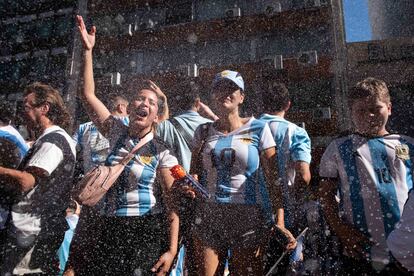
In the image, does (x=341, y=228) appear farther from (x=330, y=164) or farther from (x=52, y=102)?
(x=52, y=102)

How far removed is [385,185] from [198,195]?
1178mm

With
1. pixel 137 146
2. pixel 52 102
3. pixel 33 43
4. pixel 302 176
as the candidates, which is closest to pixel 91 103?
pixel 52 102

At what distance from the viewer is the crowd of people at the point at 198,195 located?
2.25 m

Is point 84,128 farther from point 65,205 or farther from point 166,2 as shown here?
point 166,2

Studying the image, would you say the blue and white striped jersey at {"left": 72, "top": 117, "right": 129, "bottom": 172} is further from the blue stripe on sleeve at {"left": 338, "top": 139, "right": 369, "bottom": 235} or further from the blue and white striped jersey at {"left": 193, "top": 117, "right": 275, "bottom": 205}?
the blue stripe on sleeve at {"left": 338, "top": 139, "right": 369, "bottom": 235}

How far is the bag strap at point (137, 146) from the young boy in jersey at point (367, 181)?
123cm

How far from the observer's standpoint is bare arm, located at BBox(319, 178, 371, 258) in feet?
6.80

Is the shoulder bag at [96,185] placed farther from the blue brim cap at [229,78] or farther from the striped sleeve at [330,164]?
the striped sleeve at [330,164]

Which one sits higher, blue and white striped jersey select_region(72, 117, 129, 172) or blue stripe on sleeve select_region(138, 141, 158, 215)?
blue and white striped jersey select_region(72, 117, 129, 172)

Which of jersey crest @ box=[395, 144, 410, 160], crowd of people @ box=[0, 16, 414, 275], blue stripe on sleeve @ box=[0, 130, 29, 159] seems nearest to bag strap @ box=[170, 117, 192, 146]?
crowd of people @ box=[0, 16, 414, 275]

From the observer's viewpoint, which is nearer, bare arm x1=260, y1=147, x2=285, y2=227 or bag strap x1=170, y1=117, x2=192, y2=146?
bare arm x1=260, y1=147, x2=285, y2=227

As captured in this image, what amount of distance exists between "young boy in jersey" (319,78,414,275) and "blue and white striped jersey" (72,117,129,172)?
6.00ft

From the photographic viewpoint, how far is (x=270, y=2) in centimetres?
1460

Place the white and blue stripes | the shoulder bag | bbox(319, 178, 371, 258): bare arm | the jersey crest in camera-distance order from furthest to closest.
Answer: the white and blue stripes → the shoulder bag → the jersey crest → bbox(319, 178, 371, 258): bare arm
